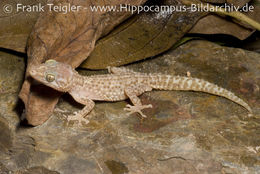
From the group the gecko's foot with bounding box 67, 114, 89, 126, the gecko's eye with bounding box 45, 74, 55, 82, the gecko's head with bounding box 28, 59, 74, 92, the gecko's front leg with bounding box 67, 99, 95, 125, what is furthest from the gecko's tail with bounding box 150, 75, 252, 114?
the gecko's eye with bounding box 45, 74, 55, 82

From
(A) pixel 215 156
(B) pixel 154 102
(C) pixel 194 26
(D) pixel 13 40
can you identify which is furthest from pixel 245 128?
(D) pixel 13 40

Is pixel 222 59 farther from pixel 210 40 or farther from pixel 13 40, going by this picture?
pixel 13 40

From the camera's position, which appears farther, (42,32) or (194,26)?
(194,26)

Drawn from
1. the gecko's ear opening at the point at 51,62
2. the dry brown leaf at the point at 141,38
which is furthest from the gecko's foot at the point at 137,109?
the gecko's ear opening at the point at 51,62

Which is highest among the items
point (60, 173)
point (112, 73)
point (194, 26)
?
point (194, 26)

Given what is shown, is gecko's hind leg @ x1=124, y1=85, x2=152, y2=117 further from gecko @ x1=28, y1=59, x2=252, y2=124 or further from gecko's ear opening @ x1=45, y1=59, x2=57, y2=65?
gecko's ear opening @ x1=45, y1=59, x2=57, y2=65

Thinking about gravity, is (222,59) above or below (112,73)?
above
